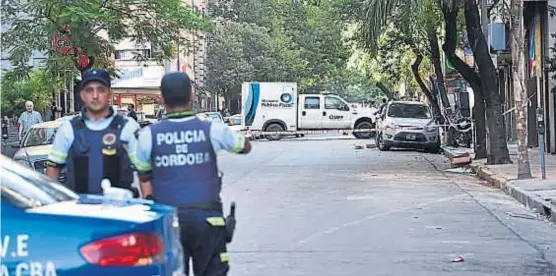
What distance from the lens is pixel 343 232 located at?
37.9 feet

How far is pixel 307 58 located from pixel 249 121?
21.0 m

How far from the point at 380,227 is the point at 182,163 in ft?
22.6

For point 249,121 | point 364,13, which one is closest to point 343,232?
point 364,13

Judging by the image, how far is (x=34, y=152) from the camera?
16094 mm

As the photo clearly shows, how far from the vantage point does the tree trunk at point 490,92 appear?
2195 cm

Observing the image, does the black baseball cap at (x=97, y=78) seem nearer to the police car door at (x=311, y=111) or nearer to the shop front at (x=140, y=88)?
the police car door at (x=311, y=111)

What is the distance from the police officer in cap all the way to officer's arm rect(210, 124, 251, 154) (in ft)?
2.19

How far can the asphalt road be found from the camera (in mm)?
9273

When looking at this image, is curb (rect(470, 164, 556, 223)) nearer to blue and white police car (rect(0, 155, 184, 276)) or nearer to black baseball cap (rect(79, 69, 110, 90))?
black baseball cap (rect(79, 69, 110, 90))

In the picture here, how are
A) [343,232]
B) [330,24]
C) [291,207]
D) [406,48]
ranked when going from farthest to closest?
[330,24] → [406,48] → [291,207] → [343,232]

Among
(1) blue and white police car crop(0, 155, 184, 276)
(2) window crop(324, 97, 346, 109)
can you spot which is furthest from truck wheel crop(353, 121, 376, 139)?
(1) blue and white police car crop(0, 155, 184, 276)

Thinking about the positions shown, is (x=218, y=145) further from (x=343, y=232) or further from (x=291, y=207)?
(x=291, y=207)

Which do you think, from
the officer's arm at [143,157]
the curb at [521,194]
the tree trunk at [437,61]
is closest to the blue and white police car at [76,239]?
the officer's arm at [143,157]

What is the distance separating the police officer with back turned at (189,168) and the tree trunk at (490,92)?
17248mm
